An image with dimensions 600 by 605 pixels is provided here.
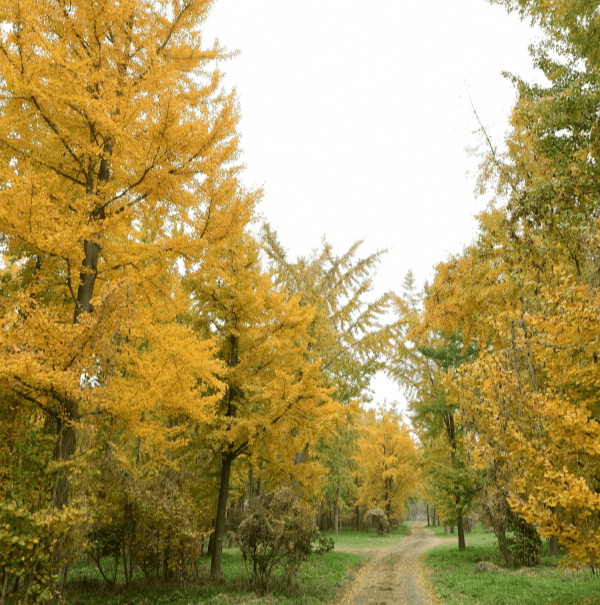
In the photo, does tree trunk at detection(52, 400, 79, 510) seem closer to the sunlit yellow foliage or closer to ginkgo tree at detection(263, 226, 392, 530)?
ginkgo tree at detection(263, 226, 392, 530)

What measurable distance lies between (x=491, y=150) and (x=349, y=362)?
7.34 m

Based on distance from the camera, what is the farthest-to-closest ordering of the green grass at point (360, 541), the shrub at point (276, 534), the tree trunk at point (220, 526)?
the green grass at point (360, 541) → the tree trunk at point (220, 526) → the shrub at point (276, 534)

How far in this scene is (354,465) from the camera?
21.2 metres

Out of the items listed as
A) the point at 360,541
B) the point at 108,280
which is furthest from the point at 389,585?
the point at 360,541

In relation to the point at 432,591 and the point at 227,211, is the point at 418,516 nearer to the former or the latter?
the point at 432,591

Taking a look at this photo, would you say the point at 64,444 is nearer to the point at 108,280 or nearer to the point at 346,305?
the point at 108,280

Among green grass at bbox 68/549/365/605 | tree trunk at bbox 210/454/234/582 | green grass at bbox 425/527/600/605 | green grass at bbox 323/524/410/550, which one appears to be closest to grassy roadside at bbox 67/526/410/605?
green grass at bbox 68/549/365/605

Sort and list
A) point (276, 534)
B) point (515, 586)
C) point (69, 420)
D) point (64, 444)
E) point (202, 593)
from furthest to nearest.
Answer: point (515, 586)
point (276, 534)
point (202, 593)
point (64, 444)
point (69, 420)

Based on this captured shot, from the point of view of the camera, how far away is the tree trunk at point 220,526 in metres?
8.96

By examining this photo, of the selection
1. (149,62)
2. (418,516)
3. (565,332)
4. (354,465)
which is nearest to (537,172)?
(565,332)

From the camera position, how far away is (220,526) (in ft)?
29.6

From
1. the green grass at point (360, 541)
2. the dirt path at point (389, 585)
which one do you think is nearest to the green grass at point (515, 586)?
the dirt path at point (389, 585)

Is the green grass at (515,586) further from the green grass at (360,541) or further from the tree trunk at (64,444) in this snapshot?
the green grass at (360,541)

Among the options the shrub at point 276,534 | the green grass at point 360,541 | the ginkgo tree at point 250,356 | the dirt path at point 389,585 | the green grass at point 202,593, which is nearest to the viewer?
the green grass at point 202,593
